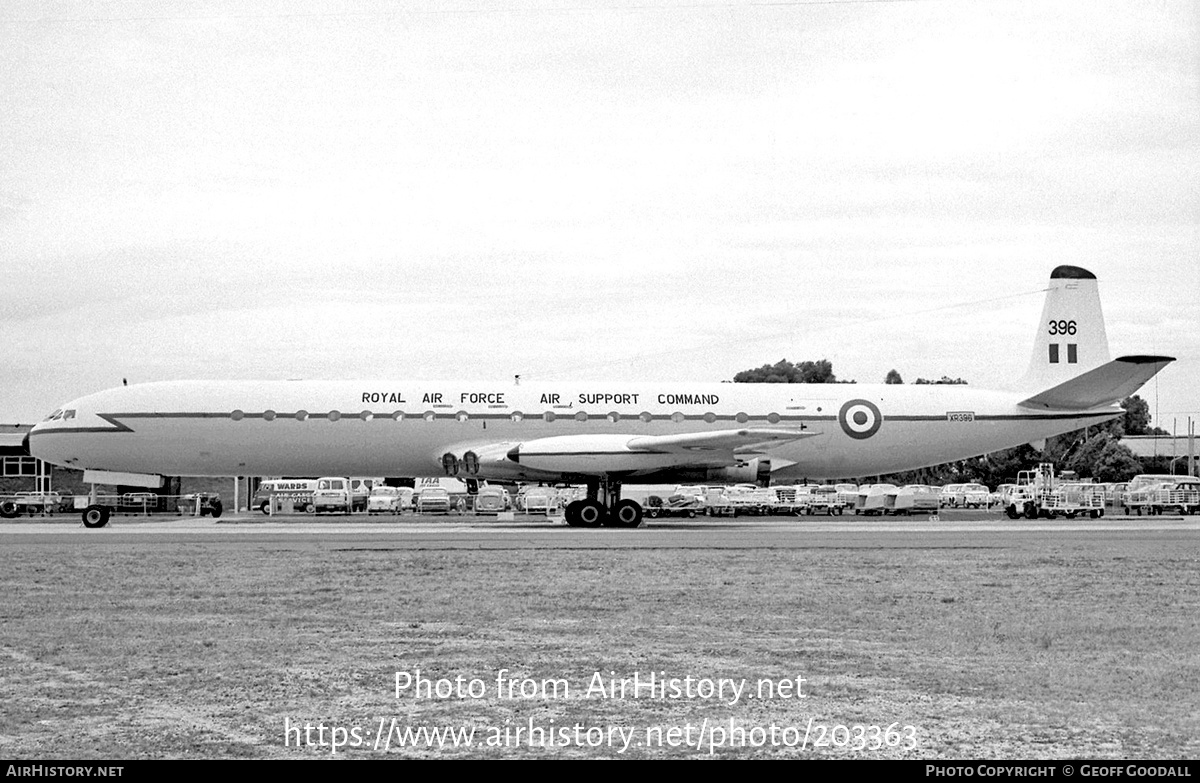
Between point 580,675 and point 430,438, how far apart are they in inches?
990

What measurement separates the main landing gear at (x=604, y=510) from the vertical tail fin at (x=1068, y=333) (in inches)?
488

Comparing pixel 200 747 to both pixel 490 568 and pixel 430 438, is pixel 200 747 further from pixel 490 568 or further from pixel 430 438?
pixel 430 438

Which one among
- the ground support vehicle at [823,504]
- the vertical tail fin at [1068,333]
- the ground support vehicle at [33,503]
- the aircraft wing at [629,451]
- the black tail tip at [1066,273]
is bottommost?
the ground support vehicle at [823,504]

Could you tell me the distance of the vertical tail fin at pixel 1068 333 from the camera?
38.0 m

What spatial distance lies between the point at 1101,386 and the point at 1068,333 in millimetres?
3517

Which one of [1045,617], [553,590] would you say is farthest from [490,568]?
[1045,617]

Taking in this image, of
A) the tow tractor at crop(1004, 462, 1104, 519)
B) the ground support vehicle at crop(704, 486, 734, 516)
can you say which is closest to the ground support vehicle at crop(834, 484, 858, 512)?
the ground support vehicle at crop(704, 486, 734, 516)

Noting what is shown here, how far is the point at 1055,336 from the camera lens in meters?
38.3

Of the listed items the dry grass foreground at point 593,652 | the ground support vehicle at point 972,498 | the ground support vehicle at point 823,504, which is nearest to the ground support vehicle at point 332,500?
the ground support vehicle at point 823,504

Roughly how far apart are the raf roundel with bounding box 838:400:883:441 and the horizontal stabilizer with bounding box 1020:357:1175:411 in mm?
4182

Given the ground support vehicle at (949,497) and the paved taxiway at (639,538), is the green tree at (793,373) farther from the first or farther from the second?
the paved taxiway at (639,538)

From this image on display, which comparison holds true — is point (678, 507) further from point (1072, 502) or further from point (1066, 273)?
point (1066, 273)

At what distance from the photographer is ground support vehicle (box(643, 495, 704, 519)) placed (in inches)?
2021

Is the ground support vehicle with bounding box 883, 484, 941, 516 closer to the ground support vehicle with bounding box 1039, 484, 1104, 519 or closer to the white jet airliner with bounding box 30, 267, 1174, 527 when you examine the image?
the ground support vehicle with bounding box 1039, 484, 1104, 519
